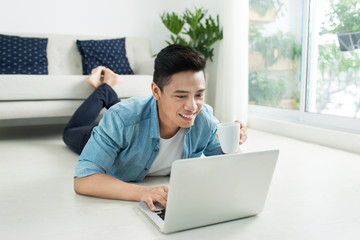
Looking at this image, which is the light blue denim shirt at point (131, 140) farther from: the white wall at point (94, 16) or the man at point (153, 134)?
the white wall at point (94, 16)

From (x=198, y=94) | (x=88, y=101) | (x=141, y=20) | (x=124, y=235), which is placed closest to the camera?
(x=124, y=235)

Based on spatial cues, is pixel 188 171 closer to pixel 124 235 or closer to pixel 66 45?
pixel 124 235

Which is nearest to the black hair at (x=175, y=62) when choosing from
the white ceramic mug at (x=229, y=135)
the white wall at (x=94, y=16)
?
the white ceramic mug at (x=229, y=135)

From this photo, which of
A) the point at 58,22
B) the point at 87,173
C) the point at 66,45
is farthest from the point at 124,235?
the point at 58,22

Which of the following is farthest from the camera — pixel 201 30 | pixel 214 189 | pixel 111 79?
pixel 201 30

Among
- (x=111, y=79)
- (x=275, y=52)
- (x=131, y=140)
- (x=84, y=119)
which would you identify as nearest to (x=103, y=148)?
(x=131, y=140)

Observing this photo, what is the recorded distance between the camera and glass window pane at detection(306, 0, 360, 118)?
252 cm

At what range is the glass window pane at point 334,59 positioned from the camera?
2.52 m

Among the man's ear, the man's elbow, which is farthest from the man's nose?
the man's elbow

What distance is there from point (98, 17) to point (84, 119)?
2191 mm

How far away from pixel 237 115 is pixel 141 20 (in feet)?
6.01

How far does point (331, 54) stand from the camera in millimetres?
2727

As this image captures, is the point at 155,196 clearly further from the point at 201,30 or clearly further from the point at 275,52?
the point at 201,30

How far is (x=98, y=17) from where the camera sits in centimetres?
405
